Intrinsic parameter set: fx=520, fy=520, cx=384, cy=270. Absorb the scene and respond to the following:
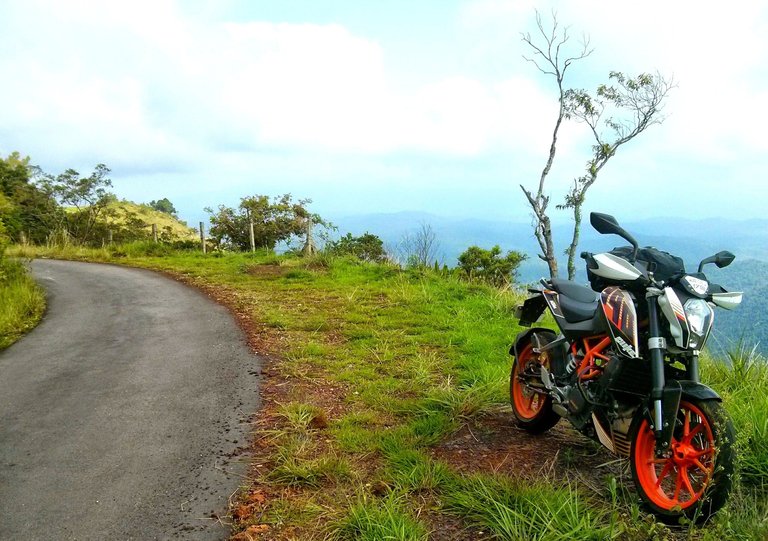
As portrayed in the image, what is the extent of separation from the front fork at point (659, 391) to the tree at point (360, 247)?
10345 millimetres

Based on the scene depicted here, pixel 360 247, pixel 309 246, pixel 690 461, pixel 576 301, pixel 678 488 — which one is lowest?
pixel 678 488

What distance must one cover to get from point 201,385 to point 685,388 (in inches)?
161

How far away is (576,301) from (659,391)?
989 mm

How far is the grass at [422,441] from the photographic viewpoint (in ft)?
8.53

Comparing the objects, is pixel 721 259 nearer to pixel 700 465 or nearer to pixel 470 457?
pixel 700 465

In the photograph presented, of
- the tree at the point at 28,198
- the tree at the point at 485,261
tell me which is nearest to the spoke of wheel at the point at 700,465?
the tree at the point at 485,261

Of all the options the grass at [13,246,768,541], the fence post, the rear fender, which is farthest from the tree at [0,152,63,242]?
the rear fender

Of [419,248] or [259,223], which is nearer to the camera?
[419,248]

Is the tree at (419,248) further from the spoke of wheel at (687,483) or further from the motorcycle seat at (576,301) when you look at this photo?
the spoke of wheel at (687,483)

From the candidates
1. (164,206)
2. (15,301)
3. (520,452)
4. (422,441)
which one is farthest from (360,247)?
(164,206)

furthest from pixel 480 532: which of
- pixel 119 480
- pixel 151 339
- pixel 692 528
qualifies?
pixel 151 339

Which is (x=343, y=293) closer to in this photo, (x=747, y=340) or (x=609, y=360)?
(x=747, y=340)

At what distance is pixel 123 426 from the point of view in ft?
13.4

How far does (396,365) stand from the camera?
5473mm
